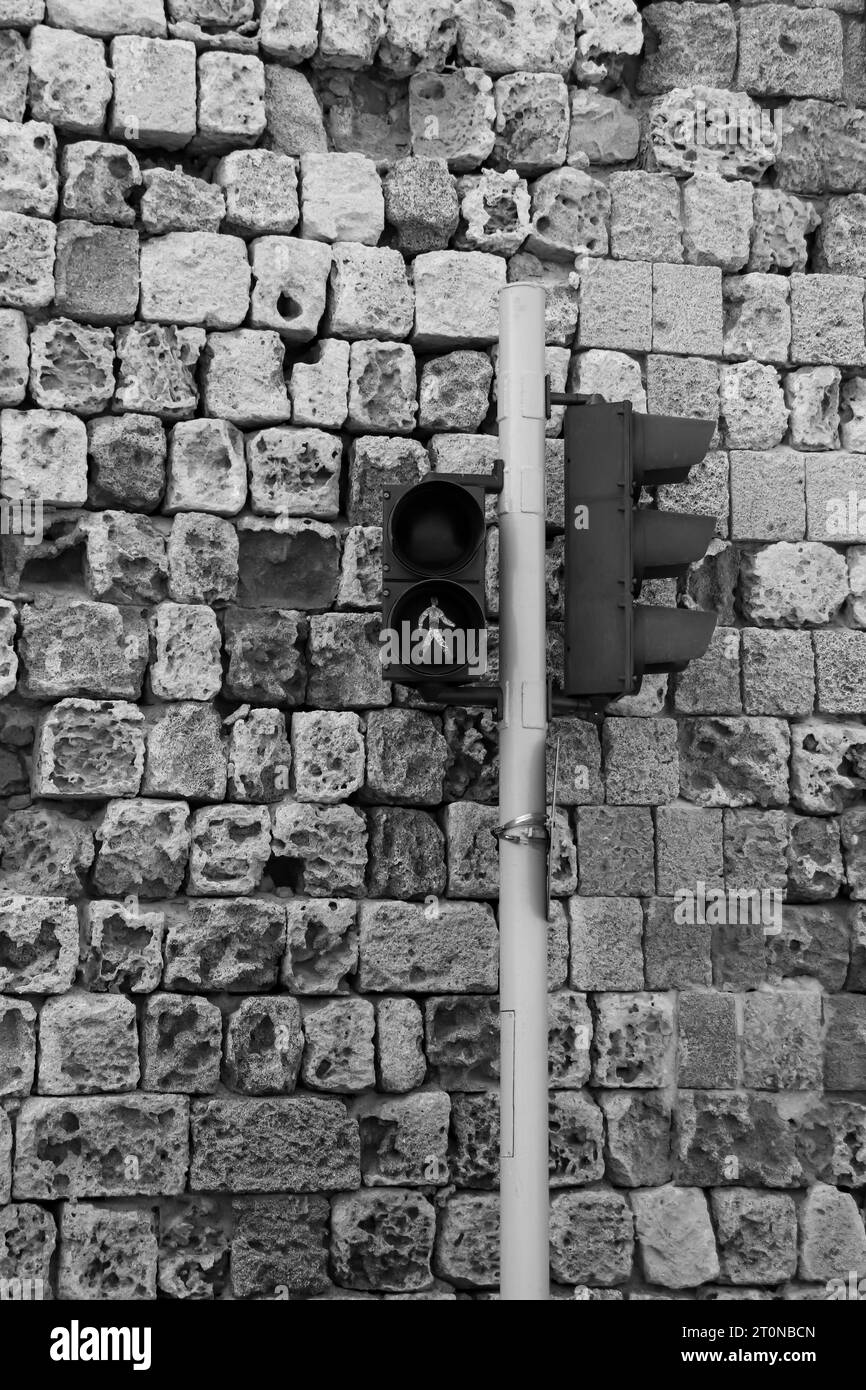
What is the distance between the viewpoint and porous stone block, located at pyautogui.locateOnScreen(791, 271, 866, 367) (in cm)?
664

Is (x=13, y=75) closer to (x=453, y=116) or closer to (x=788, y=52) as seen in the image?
(x=453, y=116)

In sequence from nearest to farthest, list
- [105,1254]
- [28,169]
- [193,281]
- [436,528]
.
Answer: [436,528] → [105,1254] → [28,169] → [193,281]

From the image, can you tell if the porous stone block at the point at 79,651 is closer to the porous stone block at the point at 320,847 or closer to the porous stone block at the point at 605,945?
the porous stone block at the point at 320,847

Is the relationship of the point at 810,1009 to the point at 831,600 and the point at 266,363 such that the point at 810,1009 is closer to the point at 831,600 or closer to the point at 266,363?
the point at 831,600

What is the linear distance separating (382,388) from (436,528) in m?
1.02

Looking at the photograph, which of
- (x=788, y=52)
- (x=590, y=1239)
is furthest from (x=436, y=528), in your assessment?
(x=788, y=52)

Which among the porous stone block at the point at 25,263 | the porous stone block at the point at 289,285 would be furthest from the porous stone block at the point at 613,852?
the porous stone block at the point at 25,263

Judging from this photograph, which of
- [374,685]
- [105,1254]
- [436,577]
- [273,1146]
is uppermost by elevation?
[436,577]

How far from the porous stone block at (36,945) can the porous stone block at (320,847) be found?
2.40 ft

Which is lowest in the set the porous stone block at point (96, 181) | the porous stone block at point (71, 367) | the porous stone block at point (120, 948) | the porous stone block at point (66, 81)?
the porous stone block at point (120, 948)

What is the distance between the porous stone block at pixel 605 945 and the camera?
6102mm

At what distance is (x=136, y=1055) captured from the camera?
227 inches

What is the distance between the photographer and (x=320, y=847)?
19.7ft

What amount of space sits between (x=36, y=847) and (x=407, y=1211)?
5.58ft
